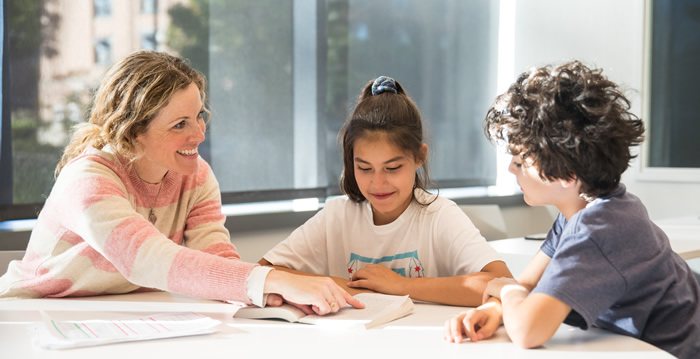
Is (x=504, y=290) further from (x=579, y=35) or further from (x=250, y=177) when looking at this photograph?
(x=579, y=35)

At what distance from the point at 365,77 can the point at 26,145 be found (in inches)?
72.1

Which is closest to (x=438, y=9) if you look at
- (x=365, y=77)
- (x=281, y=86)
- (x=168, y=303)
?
(x=365, y=77)

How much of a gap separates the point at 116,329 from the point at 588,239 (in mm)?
791

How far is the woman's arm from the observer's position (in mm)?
1381

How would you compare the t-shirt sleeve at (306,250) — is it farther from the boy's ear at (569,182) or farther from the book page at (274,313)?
the boy's ear at (569,182)

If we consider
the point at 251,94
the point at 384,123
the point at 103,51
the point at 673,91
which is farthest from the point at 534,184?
the point at 673,91

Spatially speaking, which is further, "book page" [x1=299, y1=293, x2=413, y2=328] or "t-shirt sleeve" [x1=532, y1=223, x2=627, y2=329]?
"book page" [x1=299, y1=293, x2=413, y2=328]

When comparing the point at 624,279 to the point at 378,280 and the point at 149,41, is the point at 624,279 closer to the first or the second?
the point at 378,280

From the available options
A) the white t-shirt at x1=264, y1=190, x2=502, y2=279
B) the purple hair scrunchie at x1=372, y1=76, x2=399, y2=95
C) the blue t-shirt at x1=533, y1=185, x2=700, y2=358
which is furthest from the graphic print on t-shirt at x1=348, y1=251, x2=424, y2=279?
the blue t-shirt at x1=533, y1=185, x2=700, y2=358

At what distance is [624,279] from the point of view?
0.99m

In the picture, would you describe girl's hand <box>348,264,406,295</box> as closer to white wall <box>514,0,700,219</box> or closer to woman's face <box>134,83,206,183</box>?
woman's face <box>134,83,206,183</box>

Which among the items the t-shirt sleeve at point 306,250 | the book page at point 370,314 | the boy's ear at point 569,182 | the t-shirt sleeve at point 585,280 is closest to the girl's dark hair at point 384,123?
the t-shirt sleeve at point 306,250

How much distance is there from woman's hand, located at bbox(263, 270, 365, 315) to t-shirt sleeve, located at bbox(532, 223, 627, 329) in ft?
1.29

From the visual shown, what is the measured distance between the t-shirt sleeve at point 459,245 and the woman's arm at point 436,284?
37mm
